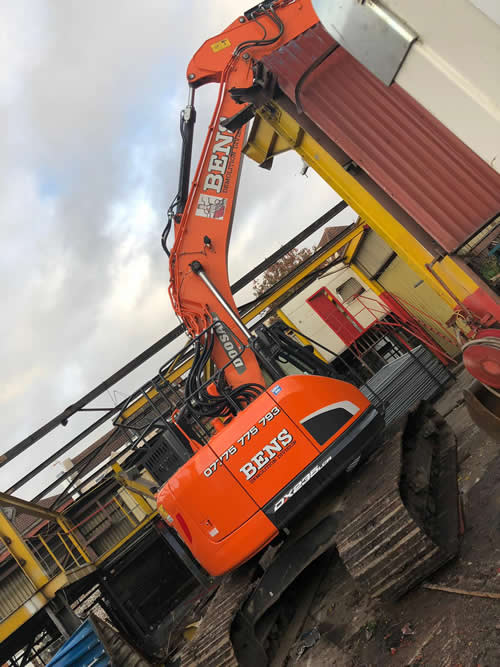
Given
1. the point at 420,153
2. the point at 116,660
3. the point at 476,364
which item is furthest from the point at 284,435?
the point at 116,660

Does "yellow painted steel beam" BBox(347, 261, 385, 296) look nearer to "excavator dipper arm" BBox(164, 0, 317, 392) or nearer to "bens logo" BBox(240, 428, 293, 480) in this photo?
"excavator dipper arm" BBox(164, 0, 317, 392)

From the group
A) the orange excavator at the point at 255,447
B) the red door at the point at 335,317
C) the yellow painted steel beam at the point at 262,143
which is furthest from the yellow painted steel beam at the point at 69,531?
the red door at the point at 335,317

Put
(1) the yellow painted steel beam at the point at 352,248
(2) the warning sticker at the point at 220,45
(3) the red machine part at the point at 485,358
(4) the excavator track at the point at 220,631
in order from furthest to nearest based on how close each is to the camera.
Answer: (1) the yellow painted steel beam at the point at 352,248 → (2) the warning sticker at the point at 220,45 → (4) the excavator track at the point at 220,631 → (3) the red machine part at the point at 485,358

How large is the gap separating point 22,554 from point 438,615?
28.4 feet

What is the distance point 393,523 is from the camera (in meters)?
3.87

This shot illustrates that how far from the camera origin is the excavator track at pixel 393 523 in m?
3.81

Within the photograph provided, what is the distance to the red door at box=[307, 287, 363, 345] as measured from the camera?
19141 millimetres

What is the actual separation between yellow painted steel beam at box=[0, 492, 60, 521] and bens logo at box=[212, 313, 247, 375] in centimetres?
674

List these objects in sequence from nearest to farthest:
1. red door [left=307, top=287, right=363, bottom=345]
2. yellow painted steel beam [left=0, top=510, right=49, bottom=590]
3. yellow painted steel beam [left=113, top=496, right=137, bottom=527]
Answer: yellow painted steel beam [left=0, top=510, right=49, bottom=590]
yellow painted steel beam [left=113, top=496, right=137, bottom=527]
red door [left=307, top=287, right=363, bottom=345]

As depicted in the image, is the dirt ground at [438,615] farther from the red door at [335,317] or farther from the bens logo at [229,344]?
the red door at [335,317]

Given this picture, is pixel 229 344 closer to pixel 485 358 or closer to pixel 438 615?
pixel 485 358

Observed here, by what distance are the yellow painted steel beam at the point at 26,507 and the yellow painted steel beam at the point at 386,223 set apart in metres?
8.89

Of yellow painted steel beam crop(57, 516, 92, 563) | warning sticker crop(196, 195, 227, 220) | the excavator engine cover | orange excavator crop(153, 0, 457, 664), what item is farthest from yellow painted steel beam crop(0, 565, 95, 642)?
warning sticker crop(196, 195, 227, 220)

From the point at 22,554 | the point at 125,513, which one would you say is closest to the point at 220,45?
the point at 22,554
